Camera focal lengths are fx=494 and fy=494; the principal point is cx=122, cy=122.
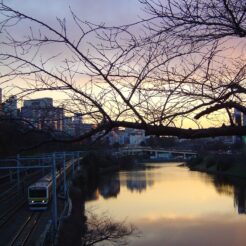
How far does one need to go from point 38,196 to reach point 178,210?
22.4 ft

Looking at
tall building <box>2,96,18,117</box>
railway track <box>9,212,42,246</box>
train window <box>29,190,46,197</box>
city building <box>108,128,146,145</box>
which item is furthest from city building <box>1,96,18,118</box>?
train window <box>29,190,46,197</box>

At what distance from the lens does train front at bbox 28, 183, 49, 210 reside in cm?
2028

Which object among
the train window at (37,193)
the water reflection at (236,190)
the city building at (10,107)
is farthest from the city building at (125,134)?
the water reflection at (236,190)

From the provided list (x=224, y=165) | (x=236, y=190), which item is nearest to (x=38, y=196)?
(x=236, y=190)

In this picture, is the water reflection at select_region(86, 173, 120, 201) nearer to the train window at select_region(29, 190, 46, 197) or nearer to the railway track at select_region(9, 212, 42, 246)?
the train window at select_region(29, 190, 46, 197)

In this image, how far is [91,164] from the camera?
1948 inches

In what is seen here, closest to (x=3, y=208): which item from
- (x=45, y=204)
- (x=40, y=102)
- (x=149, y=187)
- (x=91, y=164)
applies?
(x=45, y=204)

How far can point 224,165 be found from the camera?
4734 cm

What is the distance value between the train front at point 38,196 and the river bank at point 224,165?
24593 millimetres

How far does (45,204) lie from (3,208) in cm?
179

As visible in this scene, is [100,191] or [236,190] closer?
[236,190]

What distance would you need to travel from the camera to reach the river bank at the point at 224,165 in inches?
1757

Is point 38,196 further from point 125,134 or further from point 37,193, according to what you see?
point 125,134

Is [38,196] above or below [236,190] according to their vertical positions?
above
